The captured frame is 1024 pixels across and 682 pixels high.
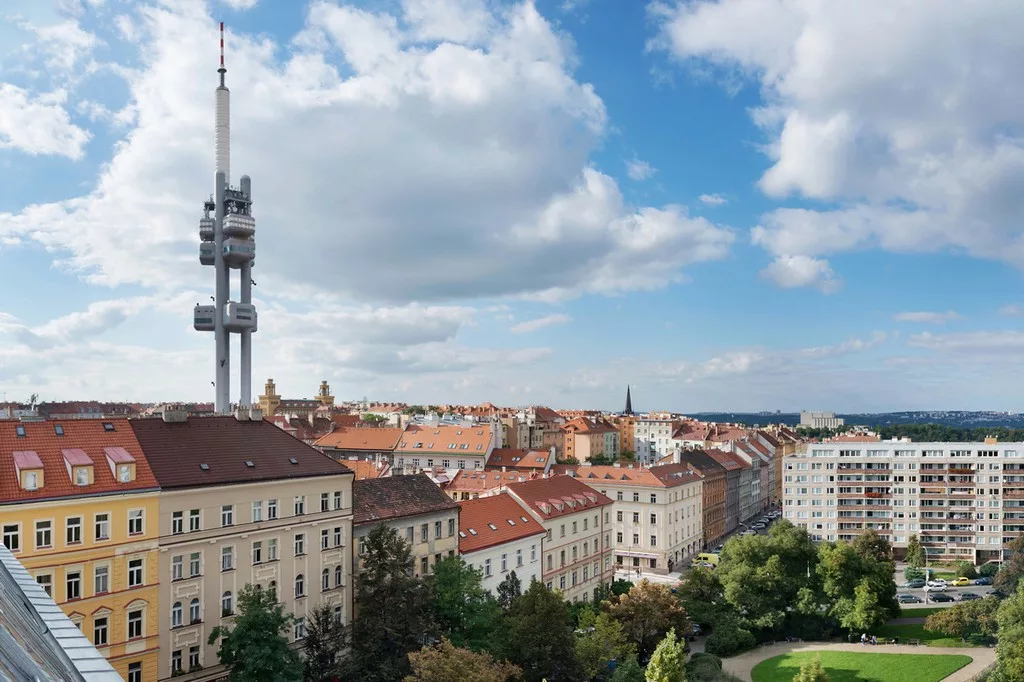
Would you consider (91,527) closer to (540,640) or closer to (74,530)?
(74,530)

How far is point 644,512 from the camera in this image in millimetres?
94750

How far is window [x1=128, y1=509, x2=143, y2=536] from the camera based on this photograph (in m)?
39.4

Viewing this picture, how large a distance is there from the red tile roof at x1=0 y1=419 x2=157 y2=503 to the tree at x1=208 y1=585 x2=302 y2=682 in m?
8.36

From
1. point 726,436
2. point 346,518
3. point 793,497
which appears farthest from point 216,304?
point 726,436

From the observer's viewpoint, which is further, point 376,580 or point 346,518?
point 346,518

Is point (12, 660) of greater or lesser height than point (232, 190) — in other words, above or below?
below

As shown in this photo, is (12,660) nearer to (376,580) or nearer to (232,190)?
(376,580)

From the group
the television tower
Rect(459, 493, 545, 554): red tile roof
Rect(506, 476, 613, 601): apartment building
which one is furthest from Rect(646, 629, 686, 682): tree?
the television tower

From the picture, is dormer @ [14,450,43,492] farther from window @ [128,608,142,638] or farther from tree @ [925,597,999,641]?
tree @ [925,597,999,641]

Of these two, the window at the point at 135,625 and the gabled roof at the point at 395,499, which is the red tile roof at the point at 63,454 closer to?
the window at the point at 135,625

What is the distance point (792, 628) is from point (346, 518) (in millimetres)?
44318

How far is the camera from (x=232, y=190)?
419 ft

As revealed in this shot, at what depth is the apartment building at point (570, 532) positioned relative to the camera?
223 ft

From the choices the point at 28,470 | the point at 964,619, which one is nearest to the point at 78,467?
the point at 28,470
